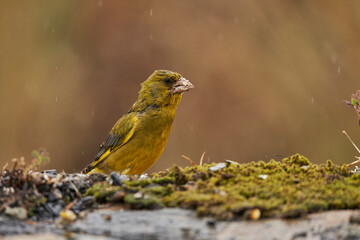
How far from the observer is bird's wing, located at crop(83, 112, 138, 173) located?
22.0 feet

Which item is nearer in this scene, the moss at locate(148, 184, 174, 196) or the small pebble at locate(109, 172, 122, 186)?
the moss at locate(148, 184, 174, 196)

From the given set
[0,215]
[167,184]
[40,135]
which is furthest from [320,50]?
[0,215]

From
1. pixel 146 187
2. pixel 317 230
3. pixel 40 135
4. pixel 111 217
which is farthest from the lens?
pixel 40 135

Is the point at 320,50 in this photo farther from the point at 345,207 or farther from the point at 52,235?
the point at 52,235

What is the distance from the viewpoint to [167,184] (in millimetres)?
4672

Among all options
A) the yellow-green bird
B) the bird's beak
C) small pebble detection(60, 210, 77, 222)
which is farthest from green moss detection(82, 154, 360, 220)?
the bird's beak

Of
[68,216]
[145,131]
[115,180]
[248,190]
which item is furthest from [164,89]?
[68,216]

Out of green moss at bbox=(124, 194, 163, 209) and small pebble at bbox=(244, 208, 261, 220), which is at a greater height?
green moss at bbox=(124, 194, 163, 209)

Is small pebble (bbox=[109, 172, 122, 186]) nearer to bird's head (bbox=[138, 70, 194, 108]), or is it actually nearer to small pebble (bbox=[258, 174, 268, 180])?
small pebble (bbox=[258, 174, 268, 180])

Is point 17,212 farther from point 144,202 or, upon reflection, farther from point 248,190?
point 248,190

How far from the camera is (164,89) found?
274 inches

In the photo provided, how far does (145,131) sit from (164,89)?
61 centimetres

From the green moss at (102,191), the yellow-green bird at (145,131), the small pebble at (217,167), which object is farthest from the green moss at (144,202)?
the yellow-green bird at (145,131)

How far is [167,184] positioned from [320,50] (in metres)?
8.28
